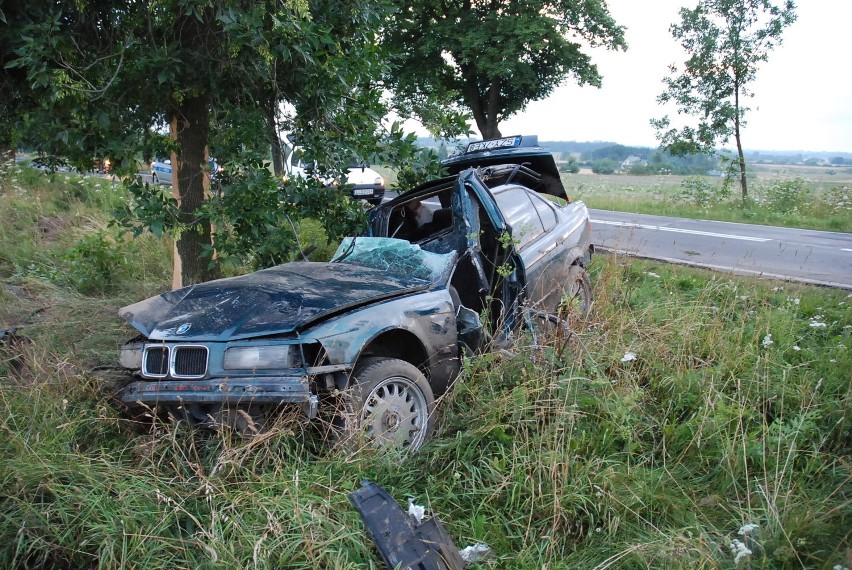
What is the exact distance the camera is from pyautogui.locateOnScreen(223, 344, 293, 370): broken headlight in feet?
11.1

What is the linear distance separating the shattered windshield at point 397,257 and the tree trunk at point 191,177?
178 centimetres

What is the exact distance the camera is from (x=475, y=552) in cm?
290

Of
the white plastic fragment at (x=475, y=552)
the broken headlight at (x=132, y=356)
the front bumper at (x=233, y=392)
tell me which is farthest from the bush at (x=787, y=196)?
the broken headlight at (x=132, y=356)

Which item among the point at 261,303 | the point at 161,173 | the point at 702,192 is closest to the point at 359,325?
the point at 261,303

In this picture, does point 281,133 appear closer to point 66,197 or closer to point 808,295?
point 808,295

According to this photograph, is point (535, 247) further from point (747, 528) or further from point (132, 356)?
point (132, 356)

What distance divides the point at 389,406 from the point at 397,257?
1586 millimetres

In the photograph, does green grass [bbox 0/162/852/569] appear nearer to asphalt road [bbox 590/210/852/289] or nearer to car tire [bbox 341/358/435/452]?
car tire [bbox 341/358/435/452]

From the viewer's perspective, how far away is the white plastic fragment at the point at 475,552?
2.87 metres

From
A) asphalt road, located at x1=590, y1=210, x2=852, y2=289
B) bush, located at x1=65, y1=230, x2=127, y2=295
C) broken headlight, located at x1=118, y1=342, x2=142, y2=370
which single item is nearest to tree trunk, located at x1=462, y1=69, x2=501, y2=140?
asphalt road, located at x1=590, y1=210, x2=852, y2=289

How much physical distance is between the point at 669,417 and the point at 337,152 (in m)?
3.68

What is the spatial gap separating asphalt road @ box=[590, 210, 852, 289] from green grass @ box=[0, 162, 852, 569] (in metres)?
3.43

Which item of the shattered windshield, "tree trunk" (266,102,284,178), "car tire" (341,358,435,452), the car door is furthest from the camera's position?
"tree trunk" (266,102,284,178)

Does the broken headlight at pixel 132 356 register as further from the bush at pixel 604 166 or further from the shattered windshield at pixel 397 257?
the bush at pixel 604 166
